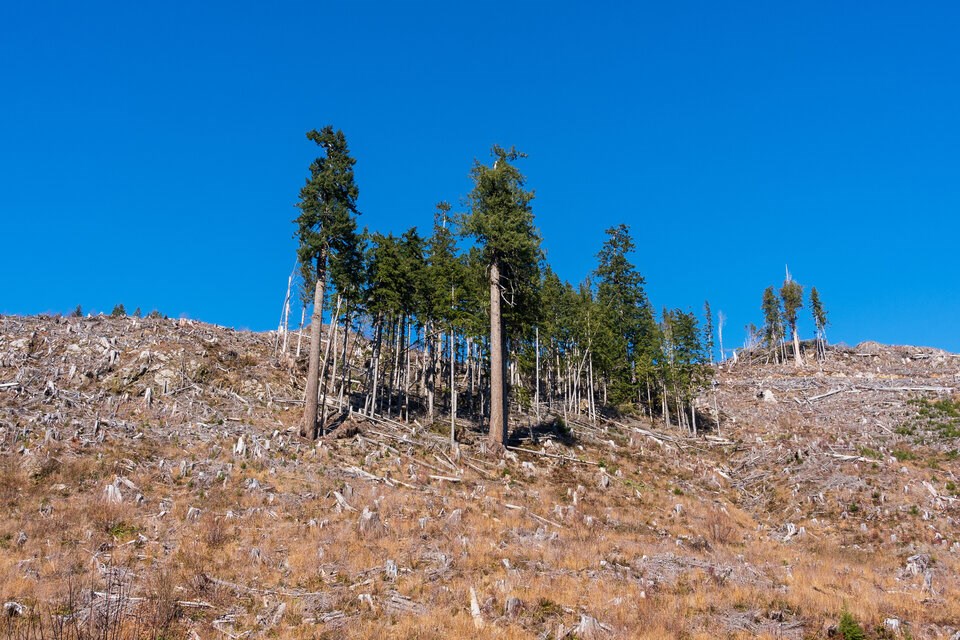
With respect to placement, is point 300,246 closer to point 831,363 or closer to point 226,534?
point 226,534

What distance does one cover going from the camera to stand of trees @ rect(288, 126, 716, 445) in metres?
27.8

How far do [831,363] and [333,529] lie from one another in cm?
8565

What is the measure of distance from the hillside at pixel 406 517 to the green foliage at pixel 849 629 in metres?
0.07

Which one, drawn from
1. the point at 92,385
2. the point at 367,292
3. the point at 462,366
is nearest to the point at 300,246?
the point at 367,292

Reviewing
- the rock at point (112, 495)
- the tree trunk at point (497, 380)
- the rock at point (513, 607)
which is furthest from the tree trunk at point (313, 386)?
the rock at point (513, 607)

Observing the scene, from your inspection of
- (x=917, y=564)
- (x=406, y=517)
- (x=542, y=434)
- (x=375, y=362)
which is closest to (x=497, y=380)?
(x=542, y=434)

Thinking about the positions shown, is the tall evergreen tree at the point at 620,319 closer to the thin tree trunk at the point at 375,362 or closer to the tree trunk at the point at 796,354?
the thin tree trunk at the point at 375,362

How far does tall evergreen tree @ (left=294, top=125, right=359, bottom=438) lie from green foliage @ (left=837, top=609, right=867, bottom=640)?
21780 mm

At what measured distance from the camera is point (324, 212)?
91.8 ft

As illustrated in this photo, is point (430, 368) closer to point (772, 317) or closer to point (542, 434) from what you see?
point (542, 434)

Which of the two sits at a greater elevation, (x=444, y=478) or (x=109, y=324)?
(x=109, y=324)

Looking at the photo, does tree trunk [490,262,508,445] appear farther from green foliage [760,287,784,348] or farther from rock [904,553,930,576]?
green foliage [760,287,784,348]

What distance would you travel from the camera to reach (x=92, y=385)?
25781 mm

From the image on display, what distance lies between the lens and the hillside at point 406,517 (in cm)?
1041
